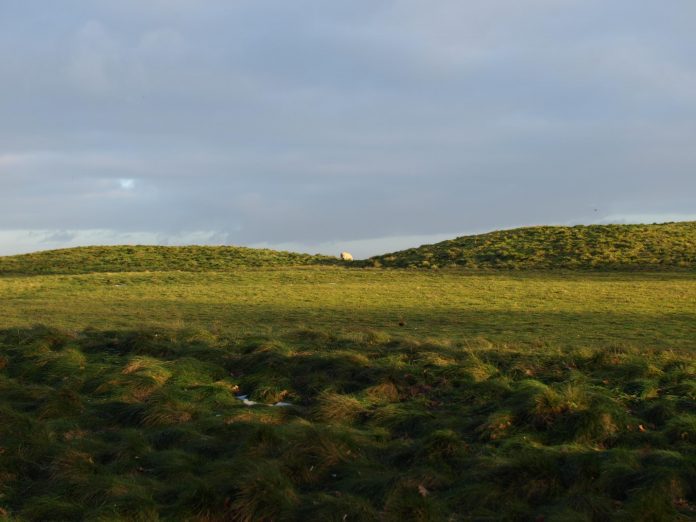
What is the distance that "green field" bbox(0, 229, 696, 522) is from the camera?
24.8 ft

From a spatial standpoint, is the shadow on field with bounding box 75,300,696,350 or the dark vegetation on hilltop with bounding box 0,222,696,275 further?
the dark vegetation on hilltop with bounding box 0,222,696,275

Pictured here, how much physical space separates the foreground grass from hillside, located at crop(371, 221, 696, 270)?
4.88 meters

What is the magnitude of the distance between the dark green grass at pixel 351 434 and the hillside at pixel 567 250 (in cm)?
3460

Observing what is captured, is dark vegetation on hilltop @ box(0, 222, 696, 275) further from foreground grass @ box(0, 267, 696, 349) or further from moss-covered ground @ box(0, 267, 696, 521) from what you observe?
moss-covered ground @ box(0, 267, 696, 521)

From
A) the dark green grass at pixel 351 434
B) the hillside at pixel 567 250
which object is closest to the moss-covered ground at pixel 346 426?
the dark green grass at pixel 351 434

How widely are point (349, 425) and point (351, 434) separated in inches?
29.9

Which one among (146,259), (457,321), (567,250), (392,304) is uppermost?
(146,259)

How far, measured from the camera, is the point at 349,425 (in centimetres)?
1007

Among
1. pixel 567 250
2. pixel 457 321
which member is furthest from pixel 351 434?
pixel 567 250

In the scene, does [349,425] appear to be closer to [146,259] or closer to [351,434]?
[351,434]

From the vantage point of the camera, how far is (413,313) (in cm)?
2453

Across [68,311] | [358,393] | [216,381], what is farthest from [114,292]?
[358,393]

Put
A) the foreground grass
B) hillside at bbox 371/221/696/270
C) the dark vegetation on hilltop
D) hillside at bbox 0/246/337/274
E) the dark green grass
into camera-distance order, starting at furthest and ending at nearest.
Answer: hillside at bbox 0/246/337/274
the dark vegetation on hilltop
hillside at bbox 371/221/696/270
the foreground grass
the dark green grass

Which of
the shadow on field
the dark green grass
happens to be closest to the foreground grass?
the shadow on field
